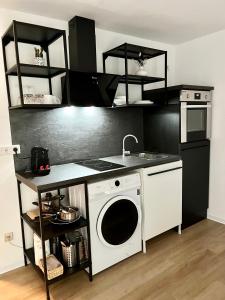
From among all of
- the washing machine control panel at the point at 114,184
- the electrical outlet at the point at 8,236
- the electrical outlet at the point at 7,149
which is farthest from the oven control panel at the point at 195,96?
the electrical outlet at the point at 8,236

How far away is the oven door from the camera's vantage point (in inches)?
102

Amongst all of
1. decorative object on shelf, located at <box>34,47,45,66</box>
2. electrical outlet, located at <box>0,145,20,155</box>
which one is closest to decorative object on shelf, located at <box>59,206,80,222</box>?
electrical outlet, located at <box>0,145,20,155</box>

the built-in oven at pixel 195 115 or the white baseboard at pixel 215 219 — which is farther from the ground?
the built-in oven at pixel 195 115

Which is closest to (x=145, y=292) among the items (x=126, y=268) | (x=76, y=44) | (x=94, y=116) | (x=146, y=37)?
(x=126, y=268)

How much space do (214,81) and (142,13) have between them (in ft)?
4.13

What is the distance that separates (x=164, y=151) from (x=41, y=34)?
181 centimetres

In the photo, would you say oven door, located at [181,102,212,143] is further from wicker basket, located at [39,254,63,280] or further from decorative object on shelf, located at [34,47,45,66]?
wicker basket, located at [39,254,63,280]

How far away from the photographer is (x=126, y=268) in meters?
2.17

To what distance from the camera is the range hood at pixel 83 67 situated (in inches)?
87.4

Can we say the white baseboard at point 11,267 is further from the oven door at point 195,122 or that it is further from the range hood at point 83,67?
the oven door at point 195,122

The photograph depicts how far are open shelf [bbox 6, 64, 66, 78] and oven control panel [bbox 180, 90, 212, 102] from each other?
52.6 inches

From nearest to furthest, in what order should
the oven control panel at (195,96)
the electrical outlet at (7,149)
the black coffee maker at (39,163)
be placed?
1. the black coffee maker at (39,163)
2. the electrical outlet at (7,149)
3. the oven control panel at (195,96)

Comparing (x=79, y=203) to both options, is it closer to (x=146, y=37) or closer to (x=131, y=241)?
(x=131, y=241)

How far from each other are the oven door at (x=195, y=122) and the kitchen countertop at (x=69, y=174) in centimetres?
32
